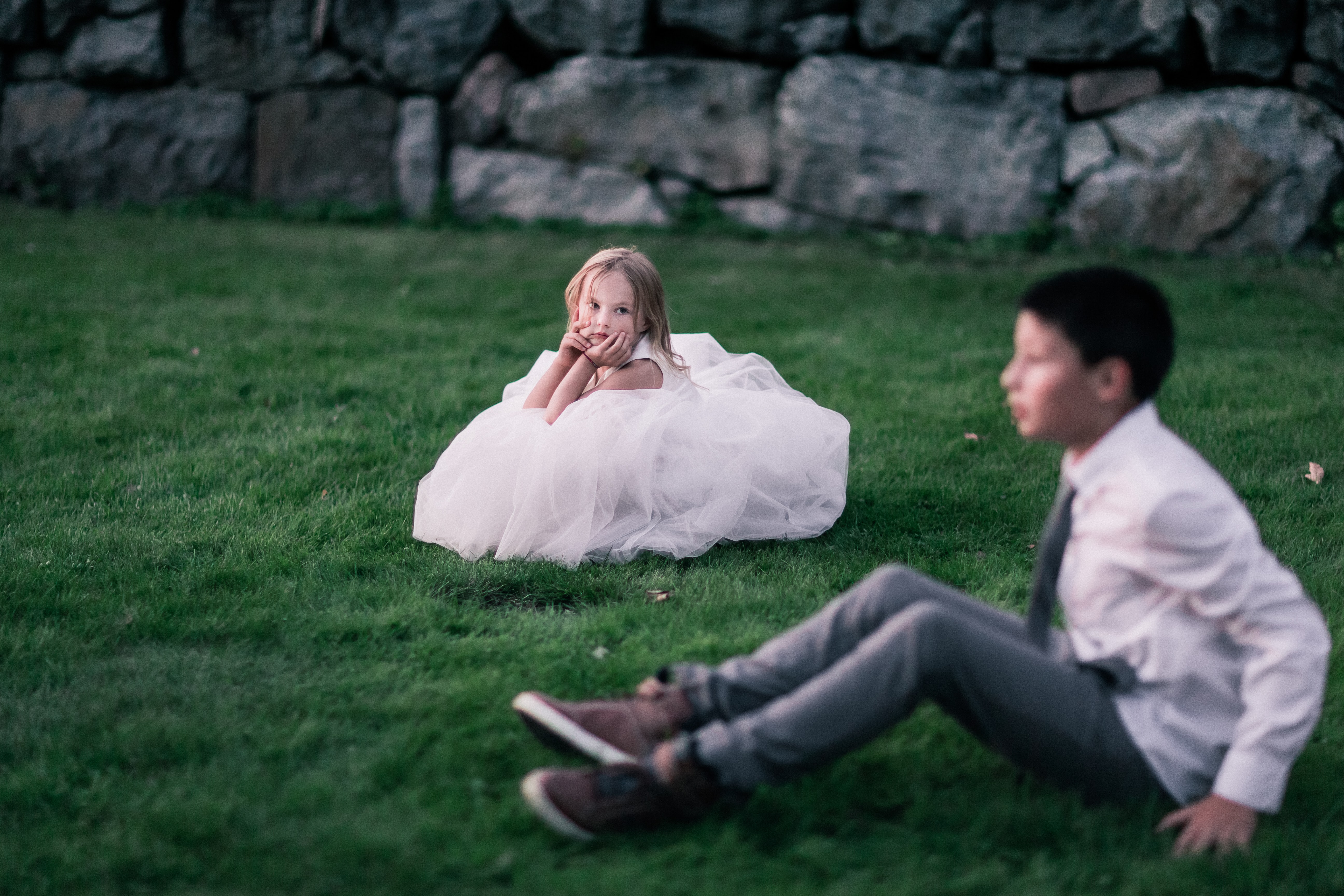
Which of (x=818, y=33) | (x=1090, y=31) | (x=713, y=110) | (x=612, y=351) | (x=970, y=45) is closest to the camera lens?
(x=612, y=351)

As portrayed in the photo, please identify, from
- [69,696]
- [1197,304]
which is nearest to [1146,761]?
[69,696]

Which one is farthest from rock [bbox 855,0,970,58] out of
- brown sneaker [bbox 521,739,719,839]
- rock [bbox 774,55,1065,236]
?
brown sneaker [bbox 521,739,719,839]

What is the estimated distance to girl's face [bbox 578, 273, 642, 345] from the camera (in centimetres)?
401

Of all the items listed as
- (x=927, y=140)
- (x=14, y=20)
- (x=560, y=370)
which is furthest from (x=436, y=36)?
(x=560, y=370)

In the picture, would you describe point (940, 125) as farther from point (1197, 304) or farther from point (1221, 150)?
point (1197, 304)

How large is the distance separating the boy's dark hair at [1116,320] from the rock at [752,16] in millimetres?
7824

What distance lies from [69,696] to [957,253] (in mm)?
7608

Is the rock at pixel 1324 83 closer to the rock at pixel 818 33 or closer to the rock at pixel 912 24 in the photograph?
the rock at pixel 912 24

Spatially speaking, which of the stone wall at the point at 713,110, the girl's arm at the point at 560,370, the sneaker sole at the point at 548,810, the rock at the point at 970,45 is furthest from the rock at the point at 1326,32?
the sneaker sole at the point at 548,810

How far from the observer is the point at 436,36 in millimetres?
9688

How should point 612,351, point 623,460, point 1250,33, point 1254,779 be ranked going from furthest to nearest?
point 1250,33
point 612,351
point 623,460
point 1254,779

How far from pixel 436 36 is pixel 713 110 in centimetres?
253

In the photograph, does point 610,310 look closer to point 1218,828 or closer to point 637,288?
point 637,288

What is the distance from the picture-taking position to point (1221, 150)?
335 inches
